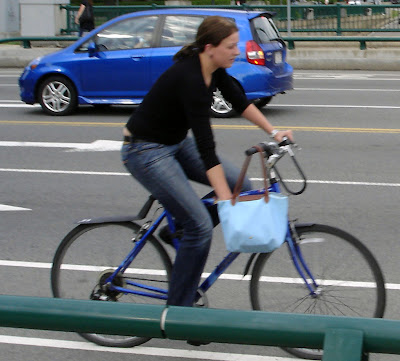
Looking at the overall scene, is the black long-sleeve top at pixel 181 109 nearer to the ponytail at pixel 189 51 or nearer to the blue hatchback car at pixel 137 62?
the ponytail at pixel 189 51

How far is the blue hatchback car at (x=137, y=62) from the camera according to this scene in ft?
42.3

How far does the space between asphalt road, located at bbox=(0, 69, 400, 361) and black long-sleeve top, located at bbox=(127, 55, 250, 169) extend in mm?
1213

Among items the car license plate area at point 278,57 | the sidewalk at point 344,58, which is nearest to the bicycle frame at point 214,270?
the car license plate area at point 278,57

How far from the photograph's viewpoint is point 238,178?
4.21 m

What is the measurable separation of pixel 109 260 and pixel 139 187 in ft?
12.8

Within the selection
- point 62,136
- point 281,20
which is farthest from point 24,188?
point 281,20

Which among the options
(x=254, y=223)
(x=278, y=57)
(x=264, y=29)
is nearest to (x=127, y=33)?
(x=264, y=29)

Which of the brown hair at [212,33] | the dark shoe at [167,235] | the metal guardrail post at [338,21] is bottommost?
the dark shoe at [167,235]

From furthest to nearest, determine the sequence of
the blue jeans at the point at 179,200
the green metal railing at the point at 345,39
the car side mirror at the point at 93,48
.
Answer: the green metal railing at the point at 345,39 < the car side mirror at the point at 93,48 < the blue jeans at the point at 179,200

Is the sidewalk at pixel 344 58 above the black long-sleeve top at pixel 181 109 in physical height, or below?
below

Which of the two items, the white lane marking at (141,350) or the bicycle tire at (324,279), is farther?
the white lane marking at (141,350)

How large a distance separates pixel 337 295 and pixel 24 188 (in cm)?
492

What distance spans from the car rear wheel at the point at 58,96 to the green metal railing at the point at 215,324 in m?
11.5

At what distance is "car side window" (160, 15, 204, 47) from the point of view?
1315 centimetres
